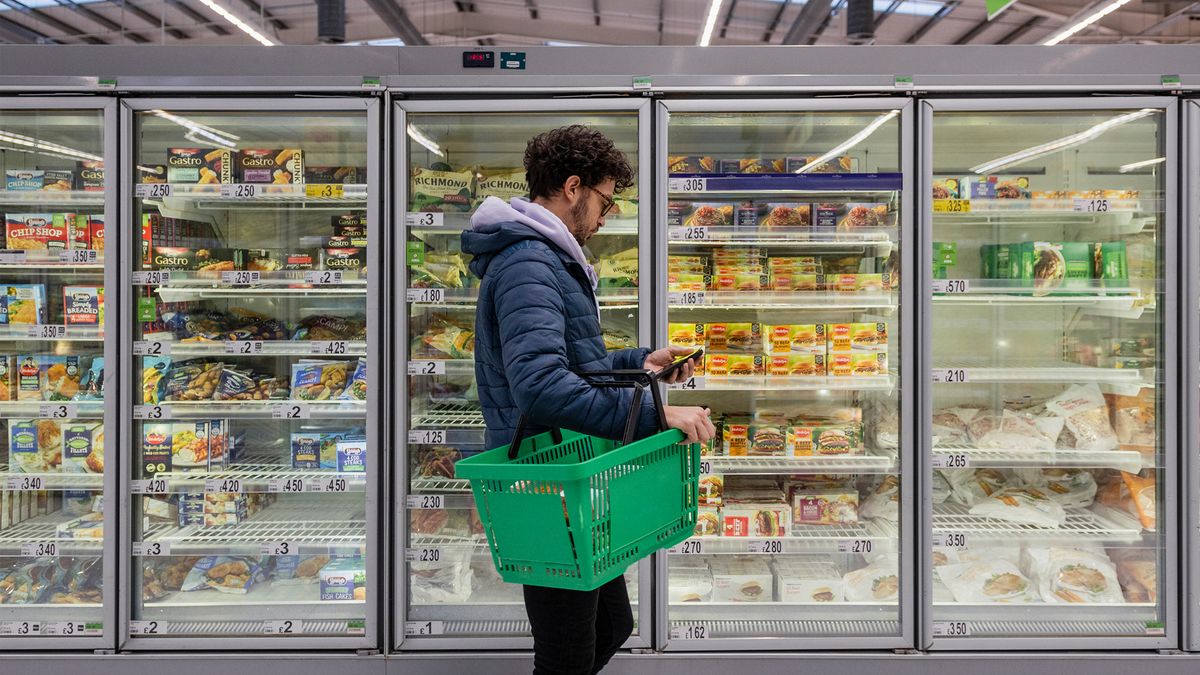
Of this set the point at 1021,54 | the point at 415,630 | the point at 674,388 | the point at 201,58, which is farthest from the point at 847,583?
the point at 201,58

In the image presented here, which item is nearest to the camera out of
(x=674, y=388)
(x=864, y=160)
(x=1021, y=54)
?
(x=1021, y=54)

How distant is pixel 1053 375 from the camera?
267 centimetres

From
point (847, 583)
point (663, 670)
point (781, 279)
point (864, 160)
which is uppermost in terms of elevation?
point (864, 160)

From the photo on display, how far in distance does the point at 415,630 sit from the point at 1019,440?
2.42 m

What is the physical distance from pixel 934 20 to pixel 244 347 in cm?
945

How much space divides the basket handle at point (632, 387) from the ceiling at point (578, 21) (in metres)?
7.76

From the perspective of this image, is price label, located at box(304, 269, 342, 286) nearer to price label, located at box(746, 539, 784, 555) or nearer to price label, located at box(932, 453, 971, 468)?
price label, located at box(746, 539, 784, 555)

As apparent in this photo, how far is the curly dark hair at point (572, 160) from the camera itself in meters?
1.62

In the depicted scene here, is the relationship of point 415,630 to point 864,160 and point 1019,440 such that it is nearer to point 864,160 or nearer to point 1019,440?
point 1019,440

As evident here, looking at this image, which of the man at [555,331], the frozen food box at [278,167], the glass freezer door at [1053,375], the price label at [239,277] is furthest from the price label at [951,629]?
the frozen food box at [278,167]

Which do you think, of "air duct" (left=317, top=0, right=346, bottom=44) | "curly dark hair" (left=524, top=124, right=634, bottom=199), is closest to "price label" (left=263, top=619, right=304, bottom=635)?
"curly dark hair" (left=524, top=124, right=634, bottom=199)

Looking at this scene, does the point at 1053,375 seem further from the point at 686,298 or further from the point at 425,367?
the point at 425,367

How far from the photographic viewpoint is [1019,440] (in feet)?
9.20

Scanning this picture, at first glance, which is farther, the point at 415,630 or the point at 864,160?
the point at 864,160
